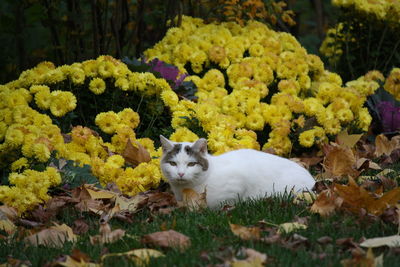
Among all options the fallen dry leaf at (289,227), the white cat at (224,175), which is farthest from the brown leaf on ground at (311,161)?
the fallen dry leaf at (289,227)

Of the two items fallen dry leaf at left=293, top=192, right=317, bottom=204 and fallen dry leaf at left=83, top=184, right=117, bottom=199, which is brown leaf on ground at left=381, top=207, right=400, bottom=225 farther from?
fallen dry leaf at left=83, top=184, right=117, bottom=199

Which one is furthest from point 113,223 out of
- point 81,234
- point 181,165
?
point 181,165

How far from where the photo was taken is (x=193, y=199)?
4480 millimetres

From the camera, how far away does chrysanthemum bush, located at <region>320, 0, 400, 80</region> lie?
7832mm

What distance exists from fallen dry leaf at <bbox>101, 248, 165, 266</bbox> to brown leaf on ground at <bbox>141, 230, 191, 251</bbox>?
0.11 meters

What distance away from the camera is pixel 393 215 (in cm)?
363

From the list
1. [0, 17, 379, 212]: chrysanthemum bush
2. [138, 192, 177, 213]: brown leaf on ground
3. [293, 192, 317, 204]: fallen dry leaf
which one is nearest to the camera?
[293, 192, 317, 204]: fallen dry leaf

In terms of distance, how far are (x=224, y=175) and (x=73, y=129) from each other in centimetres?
149

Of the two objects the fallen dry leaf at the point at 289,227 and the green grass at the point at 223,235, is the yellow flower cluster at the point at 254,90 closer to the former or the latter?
the green grass at the point at 223,235

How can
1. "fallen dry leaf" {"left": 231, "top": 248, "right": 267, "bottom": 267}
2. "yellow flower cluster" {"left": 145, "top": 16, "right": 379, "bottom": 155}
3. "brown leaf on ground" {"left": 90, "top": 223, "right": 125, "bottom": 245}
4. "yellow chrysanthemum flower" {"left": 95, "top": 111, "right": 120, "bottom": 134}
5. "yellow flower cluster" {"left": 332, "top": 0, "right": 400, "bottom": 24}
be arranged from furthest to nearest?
"yellow flower cluster" {"left": 332, "top": 0, "right": 400, "bottom": 24} → "yellow flower cluster" {"left": 145, "top": 16, "right": 379, "bottom": 155} → "yellow chrysanthemum flower" {"left": 95, "top": 111, "right": 120, "bottom": 134} → "brown leaf on ground" {"left": 90, "top": 223, "right": 125, "bottom": 245} → "fallen dry leaf" {"left": 231, "top": 248, "right": 267, "bottom": 267}

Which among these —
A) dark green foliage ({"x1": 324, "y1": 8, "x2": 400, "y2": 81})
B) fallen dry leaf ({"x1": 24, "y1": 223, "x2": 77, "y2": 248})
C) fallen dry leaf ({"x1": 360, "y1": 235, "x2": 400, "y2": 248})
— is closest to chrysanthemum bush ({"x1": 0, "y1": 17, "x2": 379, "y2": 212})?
fallen dry leaf ({"x1": 24, "y1": 223, "x2": 77, "y2": 248})

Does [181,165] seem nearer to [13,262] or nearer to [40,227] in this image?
[40,227]

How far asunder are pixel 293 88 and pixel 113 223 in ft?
9.86

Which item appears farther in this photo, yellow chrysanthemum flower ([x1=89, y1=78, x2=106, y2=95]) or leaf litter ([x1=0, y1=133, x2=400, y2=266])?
yellow chrysanthemum flower ([x1=89, y1=78, x2=106, y2=95])
